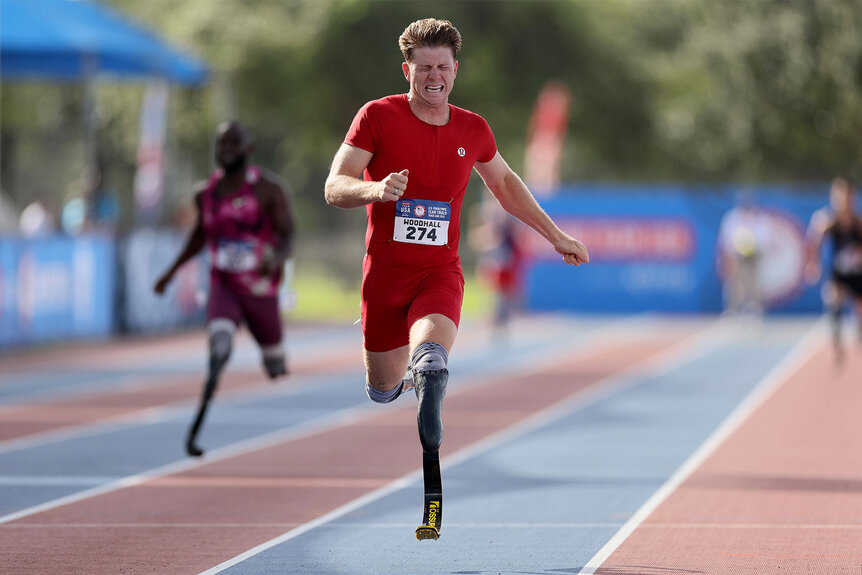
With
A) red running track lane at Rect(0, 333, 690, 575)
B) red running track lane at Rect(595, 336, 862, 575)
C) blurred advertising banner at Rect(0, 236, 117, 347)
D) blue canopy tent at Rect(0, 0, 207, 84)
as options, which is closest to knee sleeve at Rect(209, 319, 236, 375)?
red running track lane at Rect(0, 333, 690, 575)

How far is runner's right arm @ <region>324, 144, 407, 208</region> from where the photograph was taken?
6.71 meters

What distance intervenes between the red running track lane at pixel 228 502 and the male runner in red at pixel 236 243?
2.80 ft

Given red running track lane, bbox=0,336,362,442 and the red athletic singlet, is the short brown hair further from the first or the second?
red running track lane, bbox=0,336,362,442

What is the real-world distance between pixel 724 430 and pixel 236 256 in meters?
4.40

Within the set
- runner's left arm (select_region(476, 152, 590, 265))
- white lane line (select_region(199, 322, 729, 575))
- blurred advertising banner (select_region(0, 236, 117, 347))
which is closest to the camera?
runner's left arm (select_region(476, 152, 590, 265))

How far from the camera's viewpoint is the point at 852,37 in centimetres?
3684

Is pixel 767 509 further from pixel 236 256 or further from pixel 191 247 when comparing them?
pixel 191 247

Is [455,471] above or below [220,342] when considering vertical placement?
below

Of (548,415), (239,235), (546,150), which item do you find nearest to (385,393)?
(239,235)

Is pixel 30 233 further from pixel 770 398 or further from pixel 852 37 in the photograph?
pixel 852 37

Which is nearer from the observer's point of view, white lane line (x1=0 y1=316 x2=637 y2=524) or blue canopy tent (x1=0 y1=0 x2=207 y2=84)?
white lane line (x1=0 y1=316 x2=637 y2=524)

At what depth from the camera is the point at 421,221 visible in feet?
24.6

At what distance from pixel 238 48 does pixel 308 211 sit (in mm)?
17865

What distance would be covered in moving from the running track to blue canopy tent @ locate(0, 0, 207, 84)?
582cm
